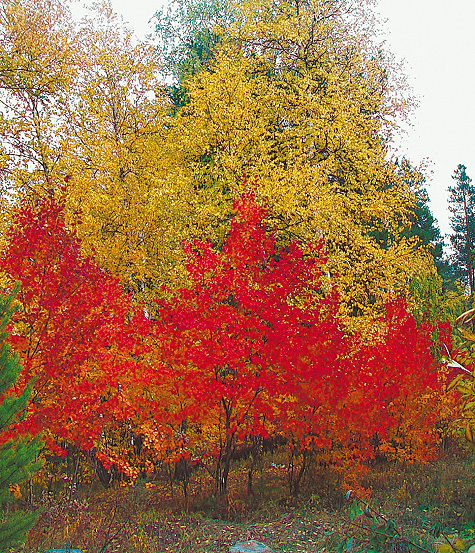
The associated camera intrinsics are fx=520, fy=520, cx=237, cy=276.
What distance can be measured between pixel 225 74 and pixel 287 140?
291cm

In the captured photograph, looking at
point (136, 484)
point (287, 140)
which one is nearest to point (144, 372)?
point (136, 484)

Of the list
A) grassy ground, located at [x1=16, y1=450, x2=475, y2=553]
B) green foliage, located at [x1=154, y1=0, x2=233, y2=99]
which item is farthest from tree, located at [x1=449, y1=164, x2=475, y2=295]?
grassy ground, located at [x1=16, y1=450, x2=475, y2=553]

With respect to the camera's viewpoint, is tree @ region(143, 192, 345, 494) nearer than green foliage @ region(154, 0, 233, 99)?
Yes

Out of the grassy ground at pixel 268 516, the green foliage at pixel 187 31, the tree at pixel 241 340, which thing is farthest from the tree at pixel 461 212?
the tree at pixel 241 340

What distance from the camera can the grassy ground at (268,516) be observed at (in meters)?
8.00

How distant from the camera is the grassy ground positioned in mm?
7996

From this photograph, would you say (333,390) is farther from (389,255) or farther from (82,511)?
(389,255)

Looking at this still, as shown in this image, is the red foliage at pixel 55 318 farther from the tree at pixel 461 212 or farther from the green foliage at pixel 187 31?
the tree at pixel 461 212

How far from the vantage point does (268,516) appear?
1050cm

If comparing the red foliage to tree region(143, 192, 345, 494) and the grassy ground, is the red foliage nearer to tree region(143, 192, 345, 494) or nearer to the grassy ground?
tree region(143, 192, 345, 494)

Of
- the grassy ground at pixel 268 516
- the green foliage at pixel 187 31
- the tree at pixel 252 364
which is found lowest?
the grassy ground at pixel 268 516

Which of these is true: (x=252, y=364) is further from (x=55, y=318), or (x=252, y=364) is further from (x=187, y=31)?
(x=187, y=31)

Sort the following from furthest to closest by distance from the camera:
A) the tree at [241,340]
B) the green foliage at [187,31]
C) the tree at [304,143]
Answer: the green foliage at [187,31], the tree at [304,143], the tree at [241,340]

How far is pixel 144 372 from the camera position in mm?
10727
